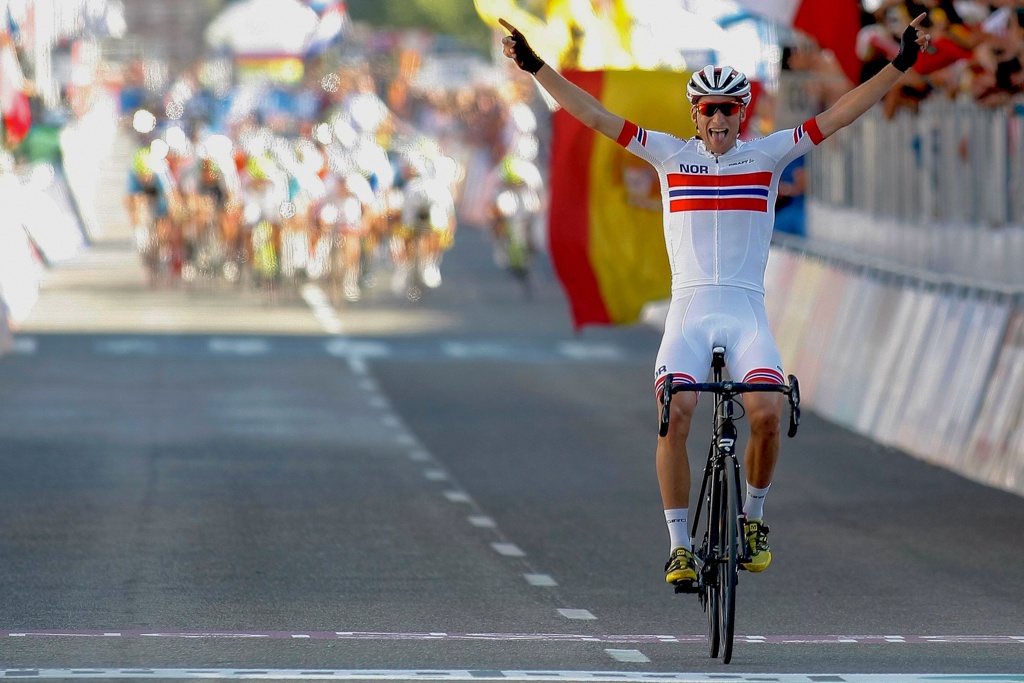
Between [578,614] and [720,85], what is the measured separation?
7.50 ft

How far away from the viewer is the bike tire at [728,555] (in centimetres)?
925

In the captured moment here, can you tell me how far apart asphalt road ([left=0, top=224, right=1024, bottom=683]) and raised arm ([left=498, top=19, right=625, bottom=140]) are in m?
1.96

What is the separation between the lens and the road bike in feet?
30.7

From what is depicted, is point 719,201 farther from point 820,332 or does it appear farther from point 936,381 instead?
point 820,332

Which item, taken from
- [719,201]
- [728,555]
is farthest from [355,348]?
[728,555]

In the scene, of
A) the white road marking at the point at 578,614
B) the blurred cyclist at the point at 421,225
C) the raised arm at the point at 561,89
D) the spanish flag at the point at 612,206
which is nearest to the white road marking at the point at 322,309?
the blurred cyclist at the point at 421,225

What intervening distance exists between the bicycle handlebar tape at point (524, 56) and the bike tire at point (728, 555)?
1701 mm

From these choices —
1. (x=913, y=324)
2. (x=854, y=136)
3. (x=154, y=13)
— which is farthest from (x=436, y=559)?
(x=154, y=13)

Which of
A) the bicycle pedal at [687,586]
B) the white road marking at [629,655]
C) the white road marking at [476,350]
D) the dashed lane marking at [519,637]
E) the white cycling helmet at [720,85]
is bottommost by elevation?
the white road marking at [476,350]

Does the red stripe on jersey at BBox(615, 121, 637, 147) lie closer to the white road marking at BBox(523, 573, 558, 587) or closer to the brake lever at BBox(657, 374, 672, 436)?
the brake lever at BBox(657, 374, 672, 436)

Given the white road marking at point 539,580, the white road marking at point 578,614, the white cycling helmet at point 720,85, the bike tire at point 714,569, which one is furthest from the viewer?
the white road marking at point 539,580

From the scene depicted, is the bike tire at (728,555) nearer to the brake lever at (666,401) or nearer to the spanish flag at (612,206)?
the brake lever at (666,401)

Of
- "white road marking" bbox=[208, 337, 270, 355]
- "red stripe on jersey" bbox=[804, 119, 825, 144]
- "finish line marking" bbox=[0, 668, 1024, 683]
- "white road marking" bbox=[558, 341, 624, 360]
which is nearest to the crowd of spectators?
"red stripe on jersey" bbox=[804, 119, 825, 144]

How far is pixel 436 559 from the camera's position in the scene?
12.5 metres
